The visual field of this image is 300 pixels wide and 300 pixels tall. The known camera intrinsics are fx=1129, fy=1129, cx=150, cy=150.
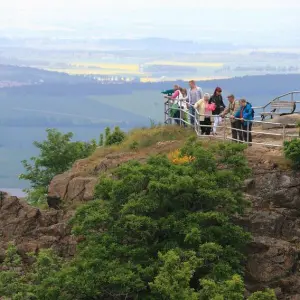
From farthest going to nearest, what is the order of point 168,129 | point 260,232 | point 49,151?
point 49,151
point 168,129
point 260,232

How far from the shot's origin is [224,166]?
31297mm

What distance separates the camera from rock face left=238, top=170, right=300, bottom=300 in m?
28.9

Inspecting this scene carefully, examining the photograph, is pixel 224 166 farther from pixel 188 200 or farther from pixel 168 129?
pixel 168 129

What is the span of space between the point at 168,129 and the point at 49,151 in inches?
819

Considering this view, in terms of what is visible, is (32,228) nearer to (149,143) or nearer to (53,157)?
(149,143)

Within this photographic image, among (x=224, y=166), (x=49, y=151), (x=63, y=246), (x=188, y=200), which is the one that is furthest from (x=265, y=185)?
(x=49, y=151)

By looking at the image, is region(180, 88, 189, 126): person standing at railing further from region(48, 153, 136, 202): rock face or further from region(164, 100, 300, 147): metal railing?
region(48, 153, 136, 202): rock face

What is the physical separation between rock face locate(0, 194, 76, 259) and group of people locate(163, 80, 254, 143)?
18.6 feet

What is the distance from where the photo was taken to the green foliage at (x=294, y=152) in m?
31.4

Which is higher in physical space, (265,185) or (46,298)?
(265,185)

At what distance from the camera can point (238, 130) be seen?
34.1 metres

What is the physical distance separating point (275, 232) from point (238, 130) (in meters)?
4.75

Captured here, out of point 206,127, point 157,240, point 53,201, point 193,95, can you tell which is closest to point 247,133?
point 206,127

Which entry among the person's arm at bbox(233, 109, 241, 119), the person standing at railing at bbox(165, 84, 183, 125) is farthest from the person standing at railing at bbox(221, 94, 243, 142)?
the person standing at railing at bbox(165, 84, 183, 125)
